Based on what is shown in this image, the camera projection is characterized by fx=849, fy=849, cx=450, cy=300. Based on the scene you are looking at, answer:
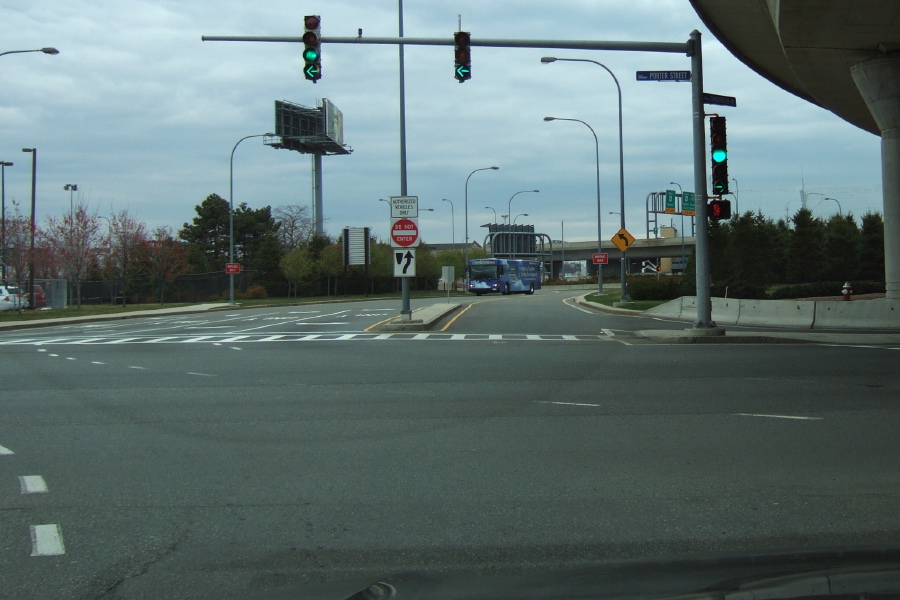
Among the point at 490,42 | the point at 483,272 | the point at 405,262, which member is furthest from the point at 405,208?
the point at 483,272

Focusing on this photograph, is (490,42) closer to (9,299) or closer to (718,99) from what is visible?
(718,99)

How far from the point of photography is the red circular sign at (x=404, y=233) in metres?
25.9

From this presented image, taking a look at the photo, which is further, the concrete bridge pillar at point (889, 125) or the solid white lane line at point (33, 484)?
the concrete bridge pillar at point (889, 125)

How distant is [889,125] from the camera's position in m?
24.2

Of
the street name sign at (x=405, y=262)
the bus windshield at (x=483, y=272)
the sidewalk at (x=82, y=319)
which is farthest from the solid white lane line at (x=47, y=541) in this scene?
the bus windshield at (x=483, y=272)

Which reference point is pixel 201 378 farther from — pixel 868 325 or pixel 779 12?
pixel 868 325

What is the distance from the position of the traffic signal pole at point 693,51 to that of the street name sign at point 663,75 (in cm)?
22

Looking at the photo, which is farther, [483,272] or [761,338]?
[483,272]

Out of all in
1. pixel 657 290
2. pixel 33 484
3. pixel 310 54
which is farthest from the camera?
pixel 657 290

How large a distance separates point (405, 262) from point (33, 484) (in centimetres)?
1915

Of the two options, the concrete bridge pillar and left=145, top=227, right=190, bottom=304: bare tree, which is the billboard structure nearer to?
left=145, top=227, right=190, bottom=304: bare tree

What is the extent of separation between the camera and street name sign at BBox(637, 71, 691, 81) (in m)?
20.0

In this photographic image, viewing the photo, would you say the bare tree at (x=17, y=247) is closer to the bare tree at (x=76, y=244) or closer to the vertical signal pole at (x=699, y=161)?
the bare tree at (x=76, y=244)

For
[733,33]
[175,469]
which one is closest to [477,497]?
[175,469]
